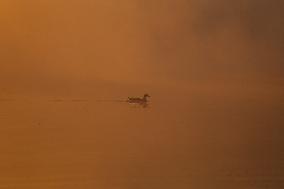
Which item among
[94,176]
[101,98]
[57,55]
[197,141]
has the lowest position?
[94,176]

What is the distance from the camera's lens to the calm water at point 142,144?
1.41m

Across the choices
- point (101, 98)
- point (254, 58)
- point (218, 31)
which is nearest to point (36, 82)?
point (101, 98)

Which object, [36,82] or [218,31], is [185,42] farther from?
[36,82]

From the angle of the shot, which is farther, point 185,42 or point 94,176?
point 185,42

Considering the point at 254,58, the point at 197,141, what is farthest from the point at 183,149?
the point at 254,58

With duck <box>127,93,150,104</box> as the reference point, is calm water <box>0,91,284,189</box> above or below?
below

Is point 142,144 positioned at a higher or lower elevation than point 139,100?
lower

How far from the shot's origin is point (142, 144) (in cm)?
146

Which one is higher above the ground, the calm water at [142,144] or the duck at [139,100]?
the duck at [139,100]

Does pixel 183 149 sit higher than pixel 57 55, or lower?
lower

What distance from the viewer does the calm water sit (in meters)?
1.41

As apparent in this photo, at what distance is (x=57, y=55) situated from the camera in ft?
4.88

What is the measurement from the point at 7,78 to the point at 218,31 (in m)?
0.69

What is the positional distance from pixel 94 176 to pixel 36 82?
342 millimetres
